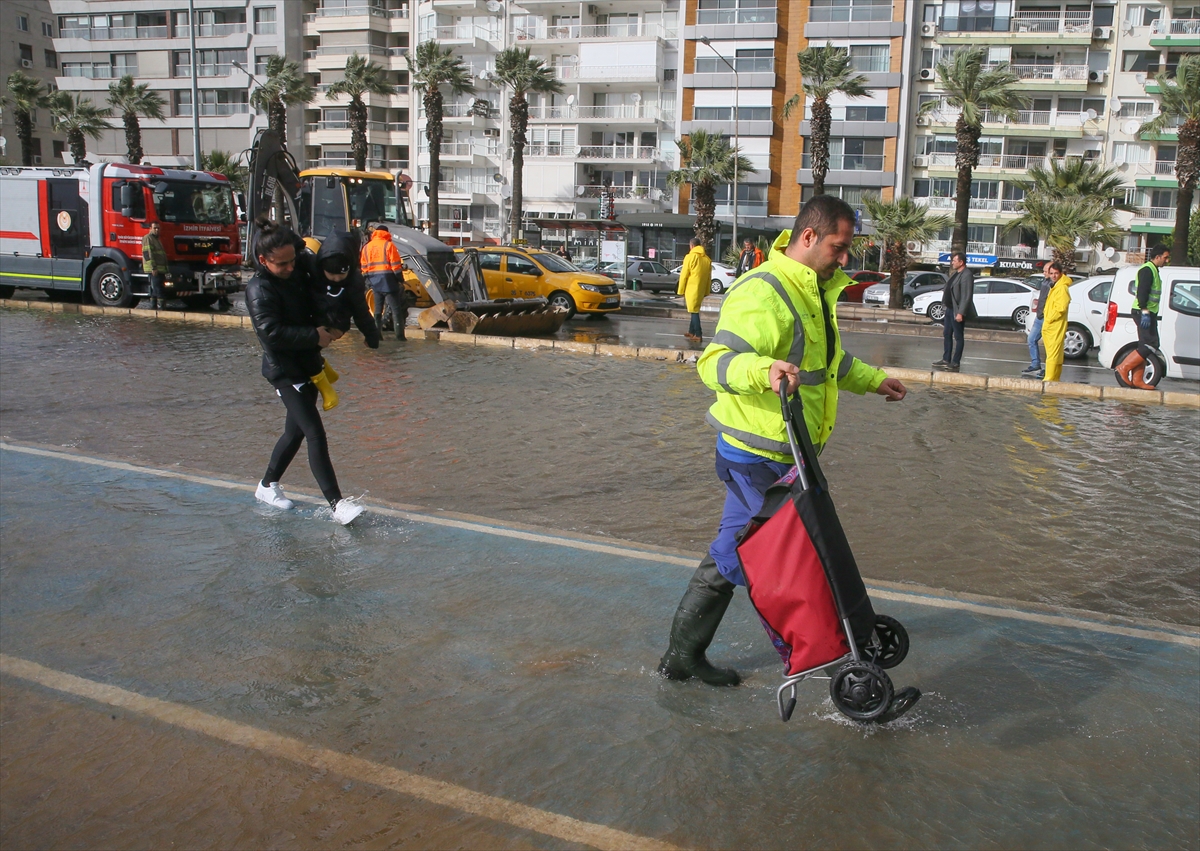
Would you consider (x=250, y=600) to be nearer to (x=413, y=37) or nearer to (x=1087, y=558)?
(x=1087, y=558)

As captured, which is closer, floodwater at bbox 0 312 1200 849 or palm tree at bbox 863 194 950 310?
floodwater at bbox 0 312 1200 849

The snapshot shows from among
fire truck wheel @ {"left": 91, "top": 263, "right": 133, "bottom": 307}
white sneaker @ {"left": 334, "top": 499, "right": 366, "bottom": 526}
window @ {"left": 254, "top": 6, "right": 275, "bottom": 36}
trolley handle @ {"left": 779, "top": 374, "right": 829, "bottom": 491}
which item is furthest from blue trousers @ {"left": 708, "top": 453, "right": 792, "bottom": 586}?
window @ {"left": 254, "top": 6, "right": 275, "bottom": 36}

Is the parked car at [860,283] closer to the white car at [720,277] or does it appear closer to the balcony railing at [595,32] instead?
the white car at [720,277]

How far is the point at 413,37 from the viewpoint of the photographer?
65125 millimetres

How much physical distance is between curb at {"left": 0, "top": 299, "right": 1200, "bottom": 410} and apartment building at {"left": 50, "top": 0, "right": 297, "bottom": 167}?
51192 millimetres

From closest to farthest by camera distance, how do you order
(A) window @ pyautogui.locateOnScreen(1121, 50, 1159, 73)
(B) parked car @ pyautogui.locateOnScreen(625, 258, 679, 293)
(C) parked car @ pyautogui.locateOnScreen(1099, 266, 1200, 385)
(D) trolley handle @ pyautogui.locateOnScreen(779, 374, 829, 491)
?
(D) trolley handle @ pyautogui.locateOnScreen(779, 374, 829, 491) → (C) parked car @ pyautogui.locateOnScreen(1099, 266, 1200, 385) → (B) parked car @ pyautogui.locateOnScreen(625, 258, 679, 293) → (A) window @ pyautogui.locateOnScreen(1121, 50, 1159, 73)

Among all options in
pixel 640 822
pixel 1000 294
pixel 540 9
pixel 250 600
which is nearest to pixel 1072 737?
pixel 640 822

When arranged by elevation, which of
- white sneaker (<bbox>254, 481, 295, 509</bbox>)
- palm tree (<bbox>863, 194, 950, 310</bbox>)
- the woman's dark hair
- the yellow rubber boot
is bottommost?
white sneaker (<bbox>254, 481, 295, 509</bbox>)

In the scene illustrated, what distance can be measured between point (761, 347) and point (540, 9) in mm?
62659

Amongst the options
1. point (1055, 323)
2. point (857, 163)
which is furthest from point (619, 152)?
point (1055, 323)

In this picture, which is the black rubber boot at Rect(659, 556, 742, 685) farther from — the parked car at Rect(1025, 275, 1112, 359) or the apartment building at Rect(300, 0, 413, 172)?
the apartment building at Rect(300, 0, 413, 172)

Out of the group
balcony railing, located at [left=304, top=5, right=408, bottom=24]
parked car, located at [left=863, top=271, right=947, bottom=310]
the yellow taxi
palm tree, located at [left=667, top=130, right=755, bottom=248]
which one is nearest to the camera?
the yellow taxi

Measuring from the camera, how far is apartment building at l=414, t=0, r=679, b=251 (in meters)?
58.3

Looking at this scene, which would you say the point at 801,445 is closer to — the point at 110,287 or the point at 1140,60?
the point at 110,287
